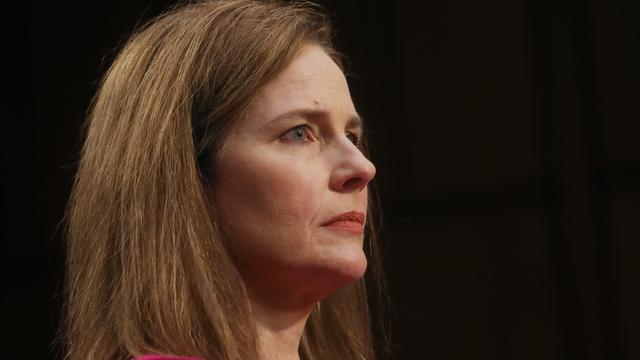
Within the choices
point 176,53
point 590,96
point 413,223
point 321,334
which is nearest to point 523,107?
point 590,96

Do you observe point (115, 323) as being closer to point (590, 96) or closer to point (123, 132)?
point (123, 132)

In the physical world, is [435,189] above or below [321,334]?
below

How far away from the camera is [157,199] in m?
1.72

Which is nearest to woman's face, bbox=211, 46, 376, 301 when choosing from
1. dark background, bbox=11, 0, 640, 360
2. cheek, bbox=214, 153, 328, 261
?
cheek, bbox=214, 153, 328, 261

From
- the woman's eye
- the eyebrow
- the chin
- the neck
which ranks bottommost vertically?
the neck

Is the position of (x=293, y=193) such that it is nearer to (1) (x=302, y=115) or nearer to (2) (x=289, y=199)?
(2) (x=289, y=199)

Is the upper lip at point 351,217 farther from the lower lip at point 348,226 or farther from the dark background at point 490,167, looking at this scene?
the dark background at point 490,167

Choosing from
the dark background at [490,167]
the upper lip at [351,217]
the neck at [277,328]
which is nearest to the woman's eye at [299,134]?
the upper lip at [351,217]

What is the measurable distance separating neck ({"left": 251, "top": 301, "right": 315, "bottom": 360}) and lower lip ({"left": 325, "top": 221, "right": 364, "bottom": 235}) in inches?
5.9

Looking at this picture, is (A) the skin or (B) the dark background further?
(B) the dark background

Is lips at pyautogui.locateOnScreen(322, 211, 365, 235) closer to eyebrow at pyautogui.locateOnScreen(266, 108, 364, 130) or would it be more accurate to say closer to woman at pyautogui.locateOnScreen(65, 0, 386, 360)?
woman at pyautogui.locateOnScreen(65, 0, 386, 360)

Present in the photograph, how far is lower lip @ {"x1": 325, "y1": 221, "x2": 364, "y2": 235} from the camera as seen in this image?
1729mm

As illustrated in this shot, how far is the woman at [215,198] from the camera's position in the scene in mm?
1684

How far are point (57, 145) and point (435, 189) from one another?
121 centimetres
